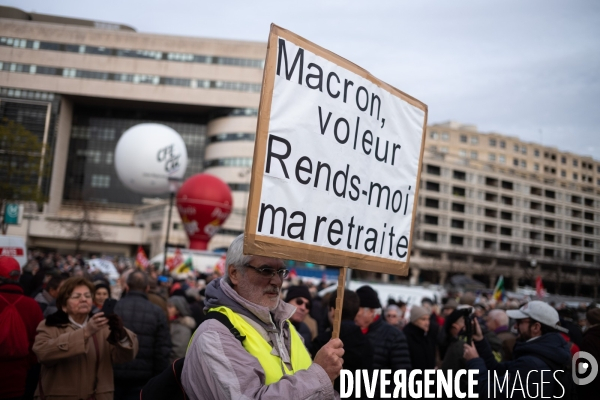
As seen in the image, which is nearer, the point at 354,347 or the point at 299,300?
the point at 354,347

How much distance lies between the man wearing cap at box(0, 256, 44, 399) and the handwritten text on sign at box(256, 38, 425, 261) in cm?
353

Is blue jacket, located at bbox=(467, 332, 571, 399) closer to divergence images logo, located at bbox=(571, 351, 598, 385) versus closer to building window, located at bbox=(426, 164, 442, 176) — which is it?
divergence images logo, located at bbox=(571, 351, 598, 385)

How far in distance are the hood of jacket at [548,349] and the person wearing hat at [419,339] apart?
2.24m

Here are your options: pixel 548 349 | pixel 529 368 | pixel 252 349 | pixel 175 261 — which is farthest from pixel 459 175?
pixel 252 349

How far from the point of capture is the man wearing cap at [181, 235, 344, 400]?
2320 millimetres

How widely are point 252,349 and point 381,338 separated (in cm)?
326

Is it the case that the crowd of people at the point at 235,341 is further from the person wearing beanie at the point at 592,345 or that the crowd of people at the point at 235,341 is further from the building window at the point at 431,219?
the building window at the point at 431,219

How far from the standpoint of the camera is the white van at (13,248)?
8.76 metres

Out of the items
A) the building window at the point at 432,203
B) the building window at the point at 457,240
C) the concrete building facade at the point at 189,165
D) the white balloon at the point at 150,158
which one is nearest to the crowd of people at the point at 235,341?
the white balloon at the point at 150,158

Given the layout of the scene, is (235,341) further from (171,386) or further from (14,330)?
(14,330)

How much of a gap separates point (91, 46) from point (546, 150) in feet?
244

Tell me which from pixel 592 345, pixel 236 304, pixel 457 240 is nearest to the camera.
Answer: pixel 236 304

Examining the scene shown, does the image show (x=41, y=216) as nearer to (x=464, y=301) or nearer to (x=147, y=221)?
(x=147, y=221)

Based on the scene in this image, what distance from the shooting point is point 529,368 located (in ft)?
12.8
